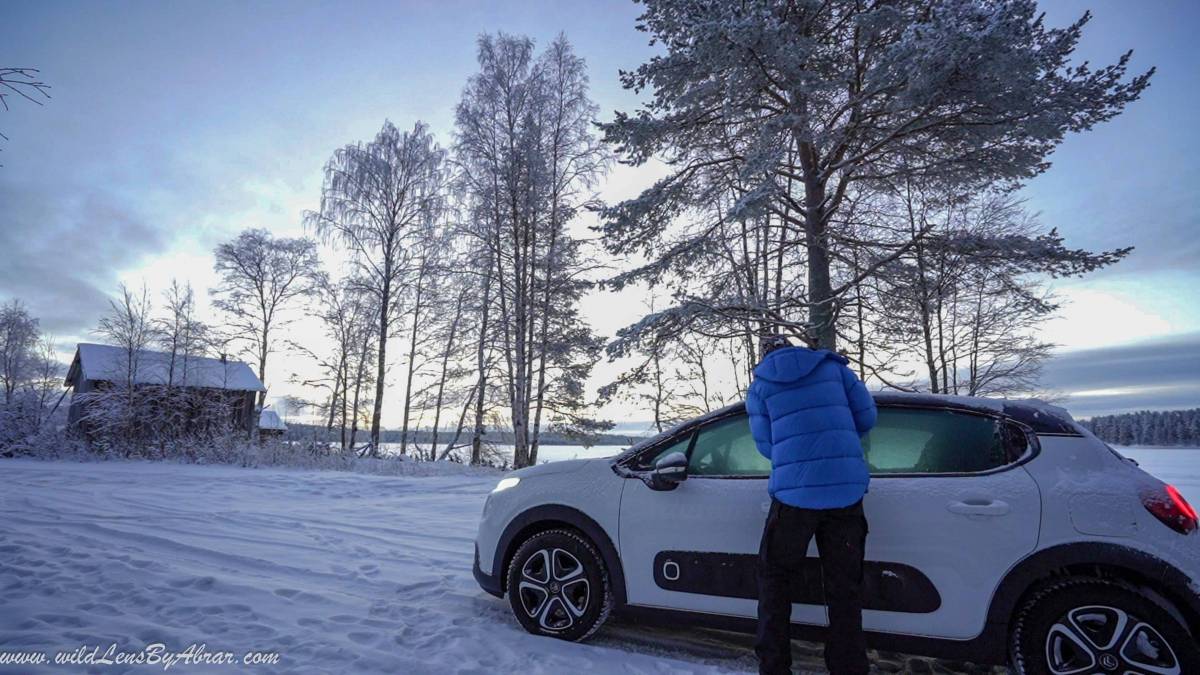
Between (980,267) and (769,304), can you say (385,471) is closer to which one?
(769,304)

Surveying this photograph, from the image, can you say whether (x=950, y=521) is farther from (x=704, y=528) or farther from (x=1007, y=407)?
(x=704, y=528)

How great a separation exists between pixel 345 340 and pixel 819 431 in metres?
25.5

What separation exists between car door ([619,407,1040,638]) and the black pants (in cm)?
21

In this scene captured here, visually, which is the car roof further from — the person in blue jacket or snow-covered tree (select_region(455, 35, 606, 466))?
snow-covered tree (select_region(455, 35, 606, 466))

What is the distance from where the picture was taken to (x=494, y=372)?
18.7 m

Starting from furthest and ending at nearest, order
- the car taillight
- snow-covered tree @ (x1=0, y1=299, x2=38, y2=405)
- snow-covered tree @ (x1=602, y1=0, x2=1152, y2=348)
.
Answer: snow-covered tree @ (x1=0, y1=299, x2=38, y2=405) < snow-covered tree @ (x1=602, y1=0, x2=1152, y2=348) < the car taillight

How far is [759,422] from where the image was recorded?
2.97 meters

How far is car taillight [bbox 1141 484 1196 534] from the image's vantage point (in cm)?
244

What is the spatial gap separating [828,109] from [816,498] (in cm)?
830

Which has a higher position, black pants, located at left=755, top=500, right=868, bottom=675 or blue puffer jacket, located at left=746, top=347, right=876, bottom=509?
blue puffer jacket, located at left=746, top=347, right=876, bottom=509

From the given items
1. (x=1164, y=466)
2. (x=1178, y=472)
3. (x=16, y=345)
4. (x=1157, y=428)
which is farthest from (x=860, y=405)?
Result: (x=1157, y=428)

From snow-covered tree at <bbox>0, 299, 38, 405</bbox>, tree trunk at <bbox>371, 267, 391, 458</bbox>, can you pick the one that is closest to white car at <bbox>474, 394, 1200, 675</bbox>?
tree trunk at <bbox>371, 267, 391, 458</bbox>

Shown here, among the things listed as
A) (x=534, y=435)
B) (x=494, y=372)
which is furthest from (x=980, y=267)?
(x=494, y=372)

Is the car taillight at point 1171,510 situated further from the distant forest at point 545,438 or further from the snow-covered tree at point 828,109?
the distant forest at point 545,438
